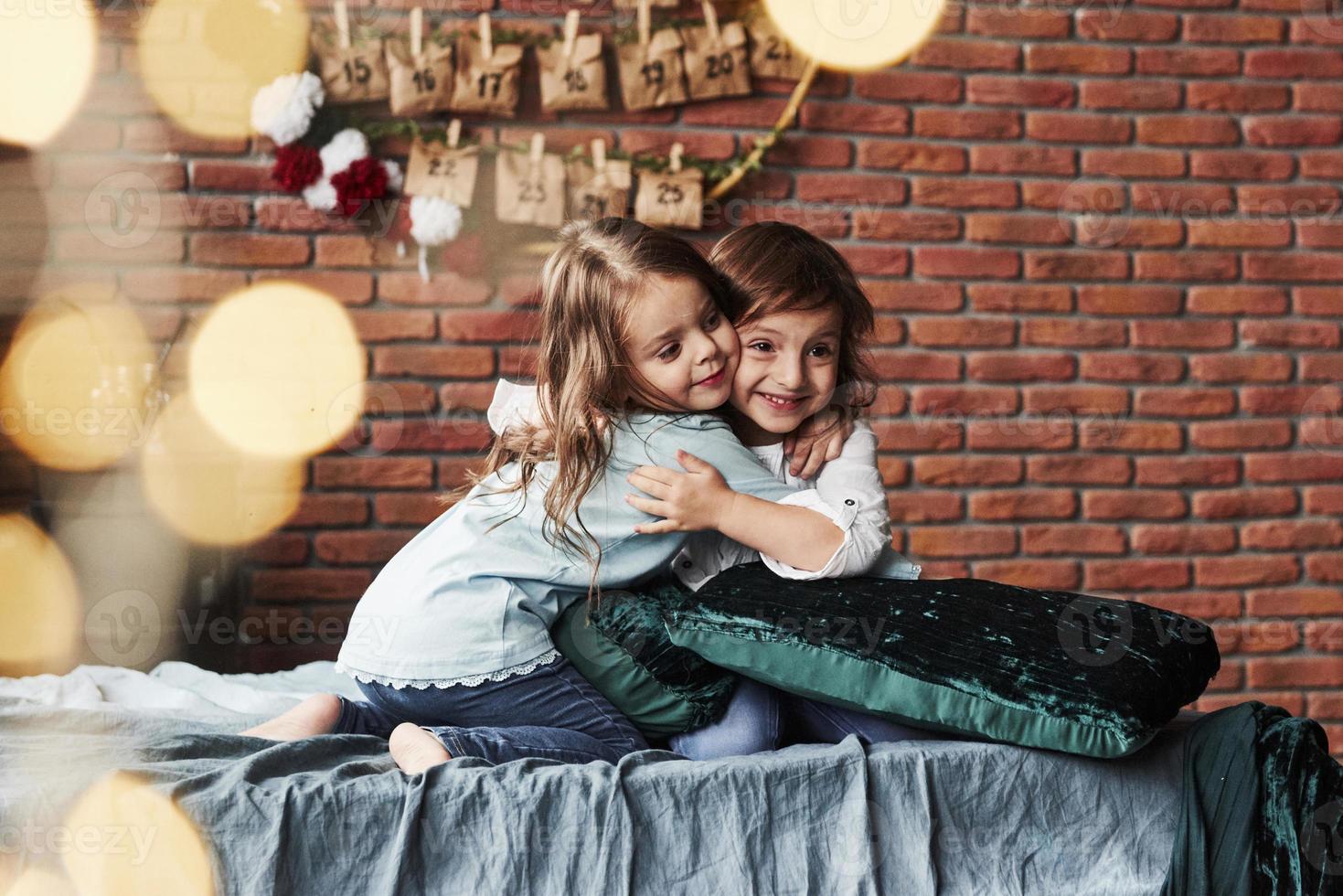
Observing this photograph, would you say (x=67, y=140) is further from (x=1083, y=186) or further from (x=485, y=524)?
(x=1083, y=186)

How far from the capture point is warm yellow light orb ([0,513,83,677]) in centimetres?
216

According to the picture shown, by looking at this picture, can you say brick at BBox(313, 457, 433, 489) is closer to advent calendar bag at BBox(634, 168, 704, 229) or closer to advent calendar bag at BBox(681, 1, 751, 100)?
advent calendar bag at BBox(634, 168, 704, 229)

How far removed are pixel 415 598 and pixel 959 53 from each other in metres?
2.00

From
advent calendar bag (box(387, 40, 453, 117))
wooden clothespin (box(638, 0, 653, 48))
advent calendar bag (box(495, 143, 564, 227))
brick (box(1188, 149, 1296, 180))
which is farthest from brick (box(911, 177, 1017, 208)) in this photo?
advent calendar bag (box(387, 40, 453, 117))

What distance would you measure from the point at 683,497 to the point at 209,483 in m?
1.50

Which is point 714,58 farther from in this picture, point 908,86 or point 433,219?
point 433,219

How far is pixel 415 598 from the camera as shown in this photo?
48.6 inches

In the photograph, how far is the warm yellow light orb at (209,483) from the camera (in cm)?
225

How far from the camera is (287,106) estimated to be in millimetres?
2312

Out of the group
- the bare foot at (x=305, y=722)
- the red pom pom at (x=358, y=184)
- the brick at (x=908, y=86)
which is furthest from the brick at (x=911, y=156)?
the bare foot at (x=305, y=722)

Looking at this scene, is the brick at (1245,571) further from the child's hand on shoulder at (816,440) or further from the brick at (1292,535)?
the child's hand on shoulder at (816,440)

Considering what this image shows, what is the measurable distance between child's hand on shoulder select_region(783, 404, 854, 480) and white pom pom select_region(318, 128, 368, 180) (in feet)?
4.60

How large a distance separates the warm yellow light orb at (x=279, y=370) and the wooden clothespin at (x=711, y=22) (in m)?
1.05

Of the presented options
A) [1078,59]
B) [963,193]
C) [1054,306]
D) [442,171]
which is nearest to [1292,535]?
[1054,306]
